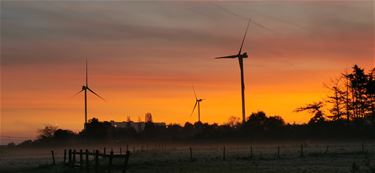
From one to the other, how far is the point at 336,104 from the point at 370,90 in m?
18.1

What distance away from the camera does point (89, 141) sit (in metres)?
190

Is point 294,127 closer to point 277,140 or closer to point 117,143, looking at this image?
point 277,140

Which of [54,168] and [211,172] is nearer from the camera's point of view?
[211,172]

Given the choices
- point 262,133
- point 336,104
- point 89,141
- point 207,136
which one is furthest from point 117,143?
point 336,104

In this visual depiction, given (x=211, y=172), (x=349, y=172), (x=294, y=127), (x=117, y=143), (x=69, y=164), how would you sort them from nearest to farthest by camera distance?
(x=349, y=172)
(x=211, y=172)
(x=69, y=164)
(x=294, y=127)
(x=117, y=143)

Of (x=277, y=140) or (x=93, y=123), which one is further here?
(x=93, y=123)

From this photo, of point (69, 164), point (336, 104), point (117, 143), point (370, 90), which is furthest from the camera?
A: point (117, 143)

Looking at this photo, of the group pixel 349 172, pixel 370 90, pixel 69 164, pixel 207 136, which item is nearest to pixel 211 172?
pixel 349 172

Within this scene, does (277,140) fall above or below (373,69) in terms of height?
below

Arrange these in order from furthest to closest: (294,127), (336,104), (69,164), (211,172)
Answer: (294,127), (336,104), (69,164), (211,172)

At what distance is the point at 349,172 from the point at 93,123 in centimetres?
15671

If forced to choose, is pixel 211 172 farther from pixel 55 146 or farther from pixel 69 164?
pixel 55 146

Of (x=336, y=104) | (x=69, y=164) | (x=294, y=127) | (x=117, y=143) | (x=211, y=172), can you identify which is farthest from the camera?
(x=117, y=143)

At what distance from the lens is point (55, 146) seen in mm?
192750
